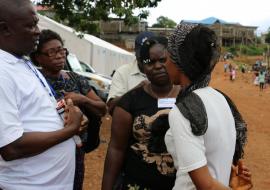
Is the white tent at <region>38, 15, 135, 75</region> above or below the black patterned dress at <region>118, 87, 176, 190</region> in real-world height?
below

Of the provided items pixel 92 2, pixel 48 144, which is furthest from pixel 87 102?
pixel 92 2

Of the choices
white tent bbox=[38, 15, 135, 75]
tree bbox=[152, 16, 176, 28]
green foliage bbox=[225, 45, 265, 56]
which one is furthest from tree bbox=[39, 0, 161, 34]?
tree bbox=[152, 16, 176, 28]

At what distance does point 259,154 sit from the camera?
9.01 metres

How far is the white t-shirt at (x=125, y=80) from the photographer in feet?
13.4

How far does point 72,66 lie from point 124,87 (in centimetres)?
975

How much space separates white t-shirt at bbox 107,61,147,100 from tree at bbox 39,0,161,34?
6114 millimetres

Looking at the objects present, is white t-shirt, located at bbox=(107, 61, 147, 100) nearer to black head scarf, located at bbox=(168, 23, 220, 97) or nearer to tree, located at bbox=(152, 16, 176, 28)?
black head scarf, located at bbox=(168, 23, 220, 97)

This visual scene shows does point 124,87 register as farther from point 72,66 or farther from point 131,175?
point 72,66

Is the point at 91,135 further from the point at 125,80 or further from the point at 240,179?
the point at 125,80

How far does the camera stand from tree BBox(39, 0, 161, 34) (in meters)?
10.3

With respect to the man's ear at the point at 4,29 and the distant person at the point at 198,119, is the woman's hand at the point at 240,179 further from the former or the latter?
the man's ear at the point at 4,29

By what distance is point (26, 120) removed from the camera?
2.06 meters

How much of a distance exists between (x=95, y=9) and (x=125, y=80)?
270 inches

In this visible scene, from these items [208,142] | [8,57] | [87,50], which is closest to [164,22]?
[87,50]
